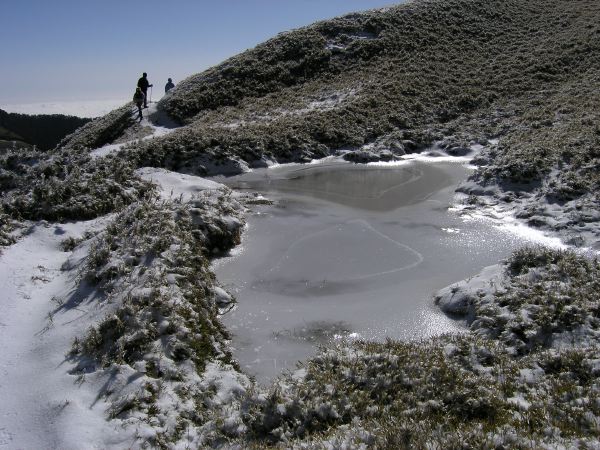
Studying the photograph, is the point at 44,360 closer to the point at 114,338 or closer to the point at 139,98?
the point at 114,338

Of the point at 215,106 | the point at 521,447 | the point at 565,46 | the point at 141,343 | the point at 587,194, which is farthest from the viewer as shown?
the point at 565,46

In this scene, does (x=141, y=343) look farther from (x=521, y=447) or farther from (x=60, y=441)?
(x=521, y=447)

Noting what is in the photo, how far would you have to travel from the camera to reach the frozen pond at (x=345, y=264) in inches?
353

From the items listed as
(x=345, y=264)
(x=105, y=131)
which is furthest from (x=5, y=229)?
(x=105, y=131)

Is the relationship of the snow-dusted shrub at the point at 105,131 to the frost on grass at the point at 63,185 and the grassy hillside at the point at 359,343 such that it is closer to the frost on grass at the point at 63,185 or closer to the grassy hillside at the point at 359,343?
the grassy hillside at the point at 359,343

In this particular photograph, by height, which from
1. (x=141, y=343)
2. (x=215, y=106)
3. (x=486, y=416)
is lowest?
(x=486, y=416)

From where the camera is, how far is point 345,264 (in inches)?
464

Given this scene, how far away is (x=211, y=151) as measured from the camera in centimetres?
2284

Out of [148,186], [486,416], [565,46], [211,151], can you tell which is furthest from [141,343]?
[565,46]

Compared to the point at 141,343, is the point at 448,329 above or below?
below

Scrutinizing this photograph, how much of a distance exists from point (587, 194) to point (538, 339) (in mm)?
8278

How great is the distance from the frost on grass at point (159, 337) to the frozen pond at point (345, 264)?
31.0 inches

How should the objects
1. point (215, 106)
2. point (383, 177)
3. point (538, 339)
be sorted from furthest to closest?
point (215, 106)
point (383, 177)
point (538, 339)

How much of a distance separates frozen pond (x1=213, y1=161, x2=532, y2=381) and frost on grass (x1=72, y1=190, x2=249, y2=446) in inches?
31.0
